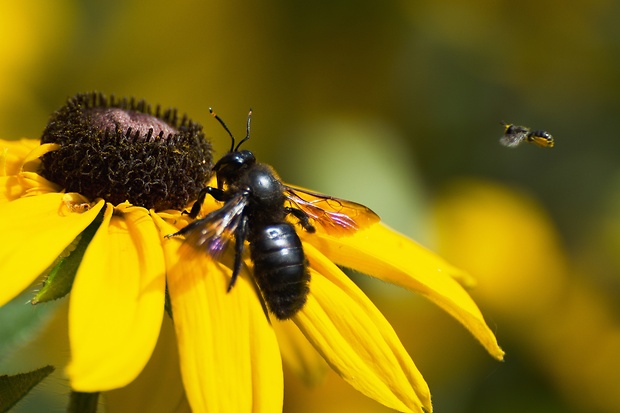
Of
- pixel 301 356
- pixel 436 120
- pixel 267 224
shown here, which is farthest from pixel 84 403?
pixel 436 120

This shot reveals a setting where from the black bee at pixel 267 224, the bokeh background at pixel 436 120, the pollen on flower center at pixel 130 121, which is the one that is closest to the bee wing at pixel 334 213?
the black bee at pixel 267 224

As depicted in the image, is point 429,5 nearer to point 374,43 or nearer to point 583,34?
point 374,43

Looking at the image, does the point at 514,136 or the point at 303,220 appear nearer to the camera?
the point at 303,220

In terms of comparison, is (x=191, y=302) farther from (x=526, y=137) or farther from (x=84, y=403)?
(x=526, y=137)

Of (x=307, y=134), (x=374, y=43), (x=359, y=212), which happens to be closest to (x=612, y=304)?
(x=307, y=134)

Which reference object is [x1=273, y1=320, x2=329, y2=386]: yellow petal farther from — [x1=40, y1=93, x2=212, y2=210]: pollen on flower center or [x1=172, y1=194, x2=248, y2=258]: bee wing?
[x1=172, y1=194, x2=248, y2=258]: bee wing

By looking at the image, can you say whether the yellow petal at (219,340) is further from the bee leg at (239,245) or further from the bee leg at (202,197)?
the bee leg at (202,197)

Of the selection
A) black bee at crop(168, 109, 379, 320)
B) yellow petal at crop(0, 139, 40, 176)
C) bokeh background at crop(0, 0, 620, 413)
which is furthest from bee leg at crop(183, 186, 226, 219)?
bokeh background at crop(0, 0, 620, 413)
